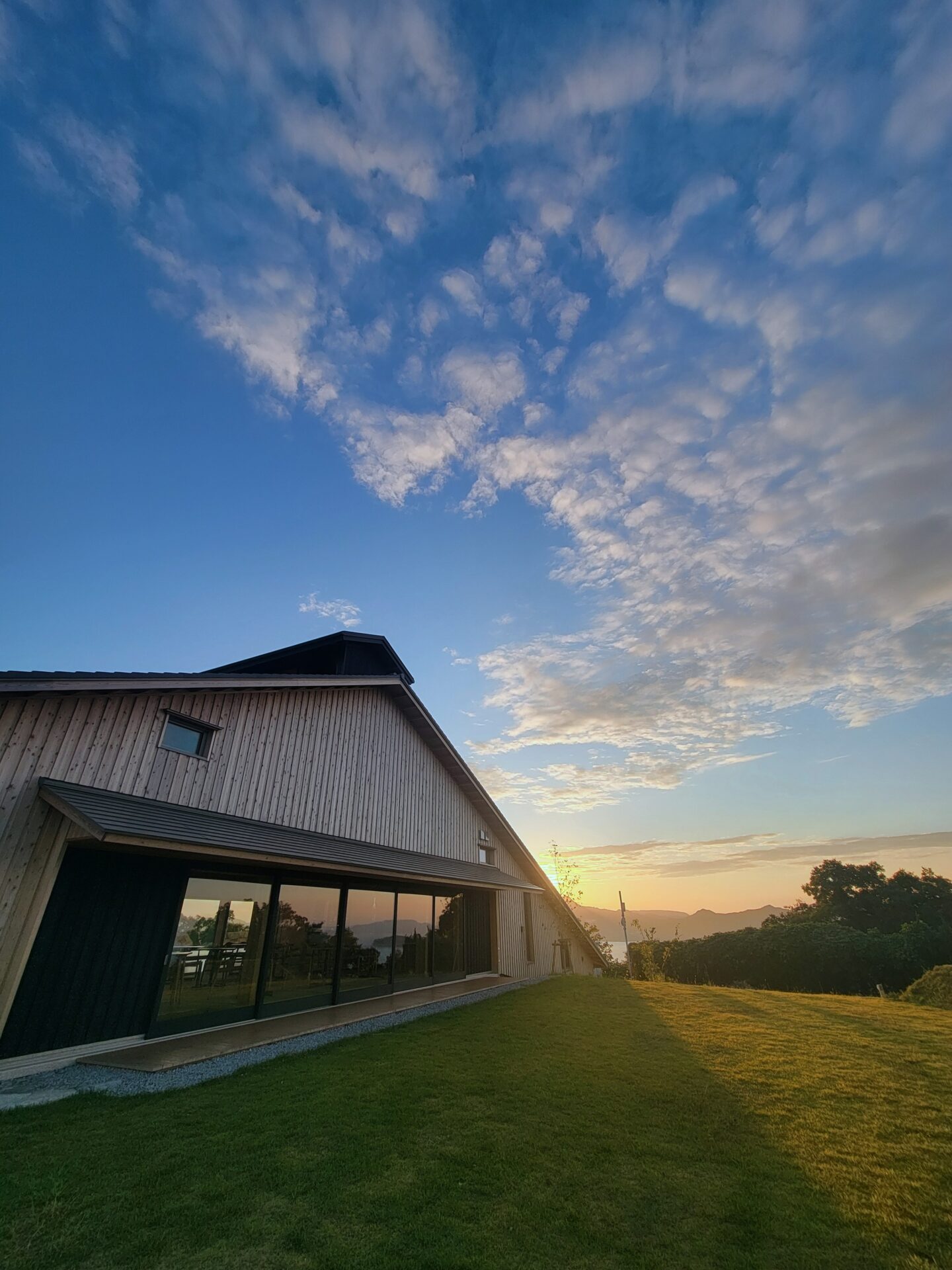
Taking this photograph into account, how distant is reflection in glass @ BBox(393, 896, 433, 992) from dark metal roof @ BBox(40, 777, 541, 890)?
5.38 ft

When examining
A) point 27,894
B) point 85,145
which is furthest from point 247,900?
point 85,145

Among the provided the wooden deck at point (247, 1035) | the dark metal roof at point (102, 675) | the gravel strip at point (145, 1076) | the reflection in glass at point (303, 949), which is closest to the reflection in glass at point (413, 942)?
the wooden deck at point (247, 1035)

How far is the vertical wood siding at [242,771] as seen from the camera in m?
6.63

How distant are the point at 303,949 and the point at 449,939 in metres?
5.87

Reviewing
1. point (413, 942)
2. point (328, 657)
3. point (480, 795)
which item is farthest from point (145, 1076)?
point (480, 795)

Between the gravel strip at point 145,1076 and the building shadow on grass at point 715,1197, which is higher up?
the gravel strip at point 145,1076

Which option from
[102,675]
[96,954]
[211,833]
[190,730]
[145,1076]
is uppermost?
[102,675]

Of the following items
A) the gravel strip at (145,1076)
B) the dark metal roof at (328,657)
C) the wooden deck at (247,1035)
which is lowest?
the gravel strip at (145,1076)

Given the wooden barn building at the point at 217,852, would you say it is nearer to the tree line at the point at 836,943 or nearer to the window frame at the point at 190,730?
the window frame at the point at 190,730

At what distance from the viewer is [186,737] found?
9.12m

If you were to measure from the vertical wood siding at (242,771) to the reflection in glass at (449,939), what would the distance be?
1.40m

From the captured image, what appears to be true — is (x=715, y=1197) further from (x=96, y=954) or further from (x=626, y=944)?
(x=626, y=944)

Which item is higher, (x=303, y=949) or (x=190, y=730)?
(x=190, y=730)

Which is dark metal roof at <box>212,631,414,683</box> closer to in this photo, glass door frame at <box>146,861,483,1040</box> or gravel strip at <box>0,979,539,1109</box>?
glass door frame at <box>146,861,483,1040</box>
